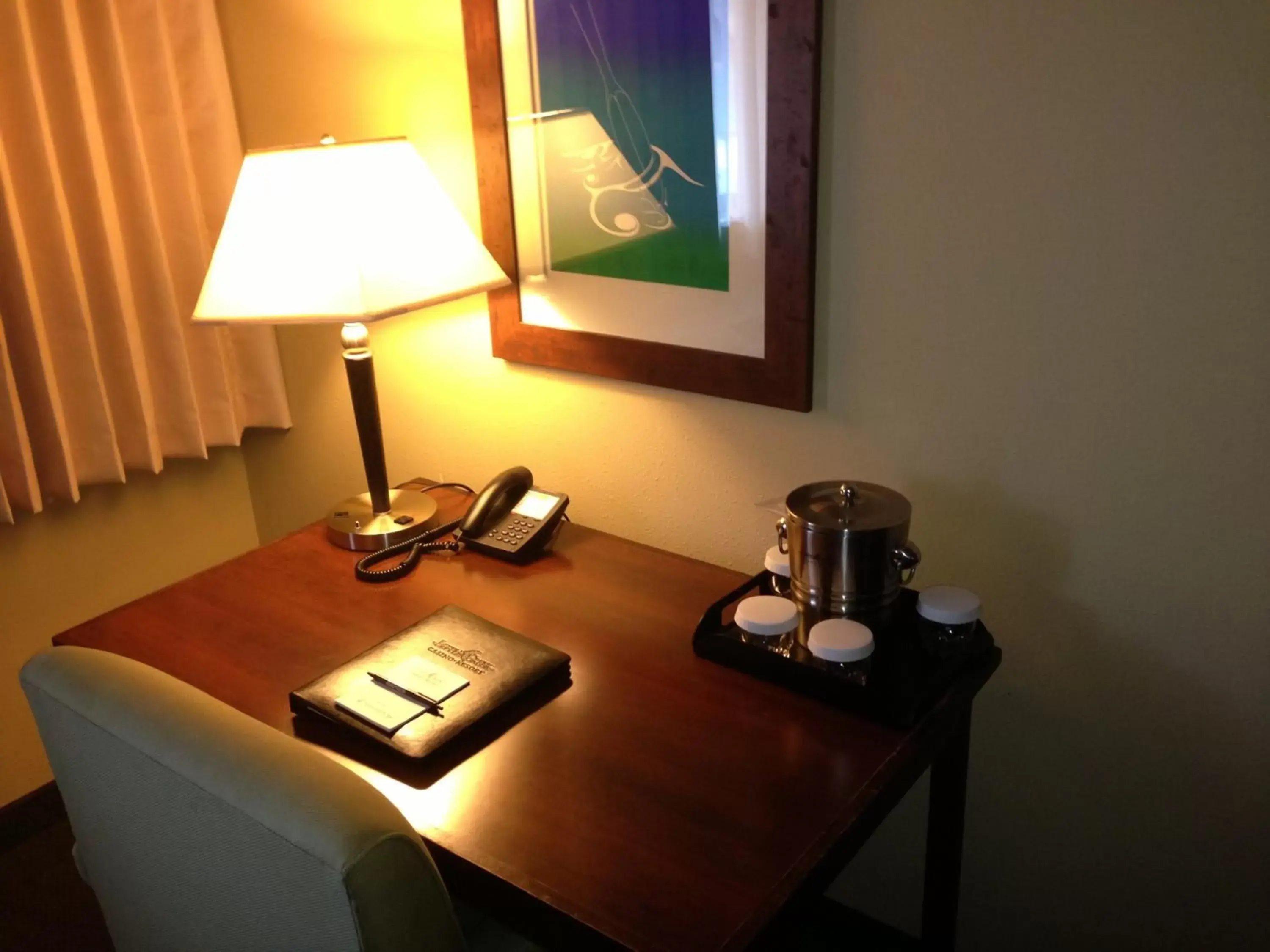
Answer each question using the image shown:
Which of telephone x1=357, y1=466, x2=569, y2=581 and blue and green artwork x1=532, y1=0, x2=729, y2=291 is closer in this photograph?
blue and green artwork x1=532, y1=0, x2=729, y2=291

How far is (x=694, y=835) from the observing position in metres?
1.02

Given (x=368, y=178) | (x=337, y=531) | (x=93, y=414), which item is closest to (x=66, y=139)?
(x=93, y=414)

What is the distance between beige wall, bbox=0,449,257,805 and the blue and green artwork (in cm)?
112

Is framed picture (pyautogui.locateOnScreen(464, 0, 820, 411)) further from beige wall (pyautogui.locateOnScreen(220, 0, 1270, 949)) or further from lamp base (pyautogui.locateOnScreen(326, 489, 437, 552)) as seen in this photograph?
lamp base (pyautogui.locateOnScreen(326, 489, 437, 552))

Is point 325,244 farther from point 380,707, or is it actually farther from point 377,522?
point 380,707

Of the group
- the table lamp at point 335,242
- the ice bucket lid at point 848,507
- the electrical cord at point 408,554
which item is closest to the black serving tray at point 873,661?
the ice bucket lid at point 848,507

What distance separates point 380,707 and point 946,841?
0.78 m

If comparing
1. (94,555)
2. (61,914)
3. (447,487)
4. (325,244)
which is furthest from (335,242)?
(61,914)

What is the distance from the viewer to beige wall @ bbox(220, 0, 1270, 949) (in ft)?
3.83

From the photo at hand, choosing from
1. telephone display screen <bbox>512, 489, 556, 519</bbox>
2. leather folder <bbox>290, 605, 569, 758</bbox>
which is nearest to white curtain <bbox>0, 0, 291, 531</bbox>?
telephone display screen <bbox>512, 489, 556, 519</bbox>

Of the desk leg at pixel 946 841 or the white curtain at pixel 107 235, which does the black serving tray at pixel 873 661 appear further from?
the white curtain at pixel 107 235

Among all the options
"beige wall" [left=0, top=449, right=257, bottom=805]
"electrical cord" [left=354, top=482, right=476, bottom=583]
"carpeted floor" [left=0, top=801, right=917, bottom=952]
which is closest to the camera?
"electrical cord" [left=354, top=482, right=476, bottom=583]

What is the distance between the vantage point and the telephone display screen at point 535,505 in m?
1.65

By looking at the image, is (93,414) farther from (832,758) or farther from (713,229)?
(832,758)
